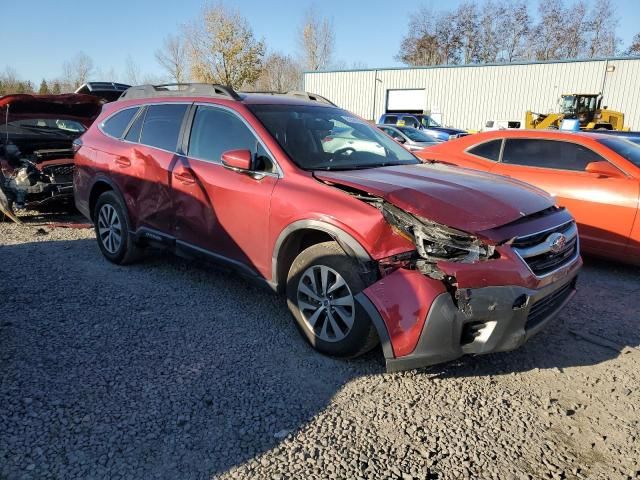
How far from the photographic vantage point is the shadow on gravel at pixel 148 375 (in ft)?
7.93

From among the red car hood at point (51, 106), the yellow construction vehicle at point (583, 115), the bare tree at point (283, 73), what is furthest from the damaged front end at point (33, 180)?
the bare tree at point (283, 73)

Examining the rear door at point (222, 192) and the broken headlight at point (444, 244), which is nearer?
the broken headlight at point (444, 244)

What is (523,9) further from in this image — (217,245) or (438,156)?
(217,245)

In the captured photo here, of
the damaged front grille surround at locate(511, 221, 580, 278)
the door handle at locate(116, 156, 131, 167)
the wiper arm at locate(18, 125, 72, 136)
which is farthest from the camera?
the wiper arm at locate(18, 125, 72, 136)

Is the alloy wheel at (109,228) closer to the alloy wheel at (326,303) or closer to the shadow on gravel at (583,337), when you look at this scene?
the alloy wheel at (326,303)

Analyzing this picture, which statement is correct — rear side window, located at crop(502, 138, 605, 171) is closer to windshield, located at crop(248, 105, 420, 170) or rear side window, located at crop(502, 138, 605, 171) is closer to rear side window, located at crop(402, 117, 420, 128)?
windshield, located at crop(248, 105, 420, 170)

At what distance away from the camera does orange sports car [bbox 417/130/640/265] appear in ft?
16.9

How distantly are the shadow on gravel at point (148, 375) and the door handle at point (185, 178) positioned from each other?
41.9 inches

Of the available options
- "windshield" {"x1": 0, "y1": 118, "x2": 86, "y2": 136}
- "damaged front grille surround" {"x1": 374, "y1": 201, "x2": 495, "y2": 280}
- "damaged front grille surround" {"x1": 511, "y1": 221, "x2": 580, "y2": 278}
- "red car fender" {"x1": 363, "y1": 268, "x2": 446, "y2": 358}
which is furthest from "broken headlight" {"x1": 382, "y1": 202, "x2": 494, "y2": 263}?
"windshield" {"x1": 0, "y1": 118, "x2": 86, "y2": 136}

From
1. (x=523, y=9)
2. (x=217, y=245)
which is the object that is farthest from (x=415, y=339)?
(x=523, y=9)

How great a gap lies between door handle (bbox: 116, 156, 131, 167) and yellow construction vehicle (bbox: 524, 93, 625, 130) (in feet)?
74.2

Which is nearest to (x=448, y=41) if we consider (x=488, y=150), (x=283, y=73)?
(x=283, y=73)

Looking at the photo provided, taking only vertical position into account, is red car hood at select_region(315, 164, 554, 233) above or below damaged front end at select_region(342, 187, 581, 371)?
above

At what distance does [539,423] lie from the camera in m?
2.76
